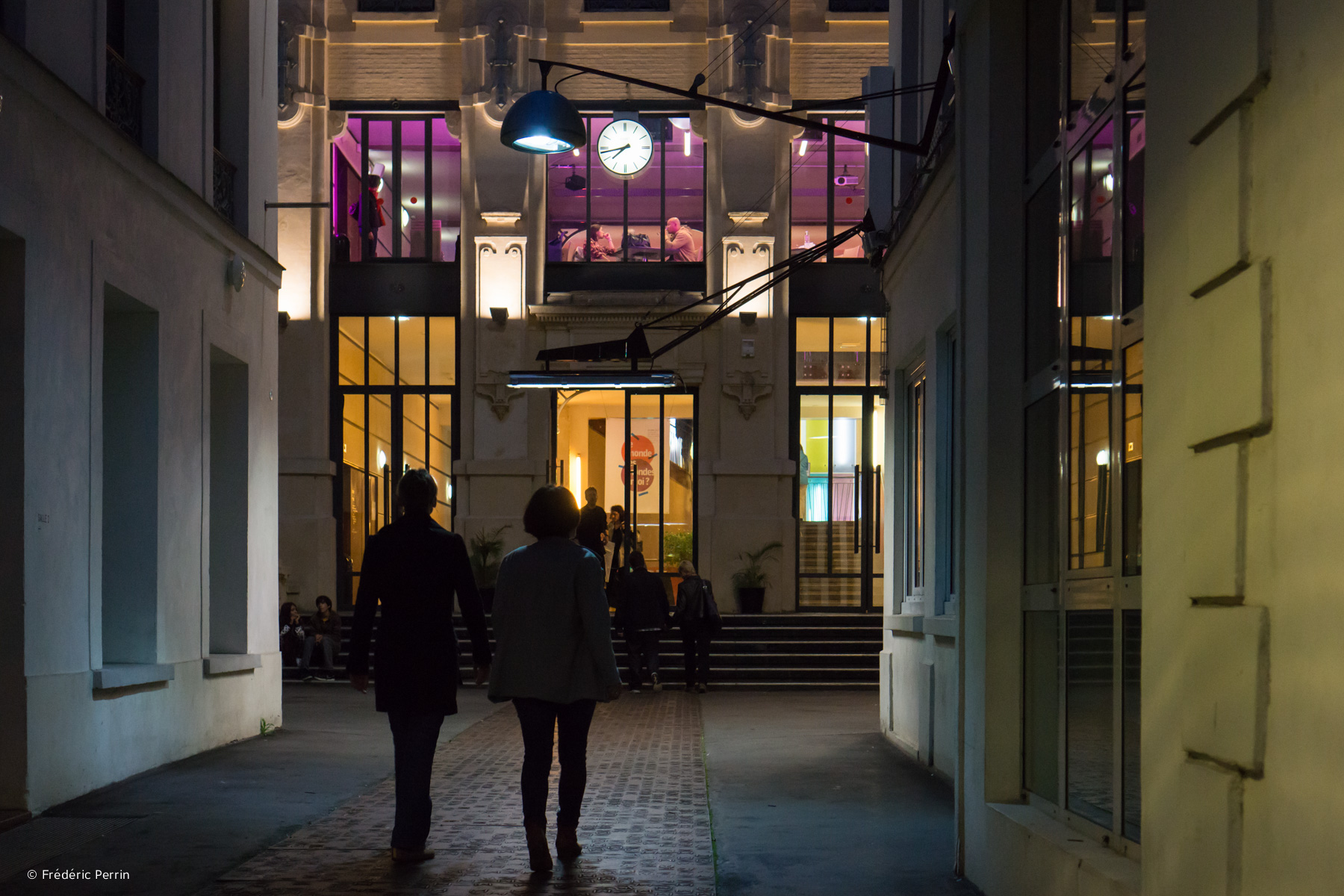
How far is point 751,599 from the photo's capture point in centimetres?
2508

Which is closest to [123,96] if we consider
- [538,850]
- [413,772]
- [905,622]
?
[413,772]

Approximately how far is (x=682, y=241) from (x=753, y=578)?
20.2ft

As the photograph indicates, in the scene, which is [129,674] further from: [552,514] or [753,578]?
[753,578]

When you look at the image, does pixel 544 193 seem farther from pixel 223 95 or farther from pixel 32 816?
pixel 32 816

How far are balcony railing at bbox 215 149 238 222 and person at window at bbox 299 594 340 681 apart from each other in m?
9.16

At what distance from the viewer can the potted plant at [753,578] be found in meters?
25.1

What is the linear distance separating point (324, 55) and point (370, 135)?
1568mm

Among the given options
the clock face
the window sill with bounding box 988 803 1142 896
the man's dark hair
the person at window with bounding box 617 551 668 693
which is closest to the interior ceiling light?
the person at window with bounding box 617 551 668 693

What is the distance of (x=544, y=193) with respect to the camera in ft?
85.4

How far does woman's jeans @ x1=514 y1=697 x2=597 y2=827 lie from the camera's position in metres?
6.81

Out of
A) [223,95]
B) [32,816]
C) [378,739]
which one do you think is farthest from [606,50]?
[32,816]

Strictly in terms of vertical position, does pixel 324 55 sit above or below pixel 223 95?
above

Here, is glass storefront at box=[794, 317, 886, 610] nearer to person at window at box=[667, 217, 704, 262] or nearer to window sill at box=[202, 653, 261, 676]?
person at window at box=[667, 217, 704, 262]

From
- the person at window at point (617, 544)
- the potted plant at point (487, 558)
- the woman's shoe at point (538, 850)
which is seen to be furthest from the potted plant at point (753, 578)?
the woman's shoe at point (538, 850)
